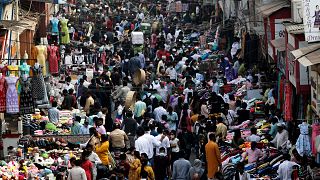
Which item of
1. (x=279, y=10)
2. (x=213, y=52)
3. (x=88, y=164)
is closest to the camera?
(x=88, y=164)

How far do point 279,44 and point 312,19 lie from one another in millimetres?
7363

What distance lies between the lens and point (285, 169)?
25.6 metres

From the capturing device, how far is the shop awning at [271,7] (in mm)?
35812

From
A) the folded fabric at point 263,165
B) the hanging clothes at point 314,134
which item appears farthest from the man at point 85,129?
the hanging clothes at point 314,134

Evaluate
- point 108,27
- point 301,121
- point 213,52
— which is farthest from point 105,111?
point 108,27

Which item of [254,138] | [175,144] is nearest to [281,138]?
[254,138]

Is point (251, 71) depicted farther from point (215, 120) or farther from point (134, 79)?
point (215, 120)

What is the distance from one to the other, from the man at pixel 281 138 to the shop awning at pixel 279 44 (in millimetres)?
4530

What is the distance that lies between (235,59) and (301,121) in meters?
12.3

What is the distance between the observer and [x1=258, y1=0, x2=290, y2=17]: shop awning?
3581 cm

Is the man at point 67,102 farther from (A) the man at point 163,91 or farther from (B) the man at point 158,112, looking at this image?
(B) the man at point 158,112

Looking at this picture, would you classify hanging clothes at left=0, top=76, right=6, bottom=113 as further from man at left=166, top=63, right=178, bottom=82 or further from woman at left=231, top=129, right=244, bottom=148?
man at left=166, top=63, right=178, bottom=82

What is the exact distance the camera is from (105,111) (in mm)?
32094

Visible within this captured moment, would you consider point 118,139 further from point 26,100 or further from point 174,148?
point 26,100
